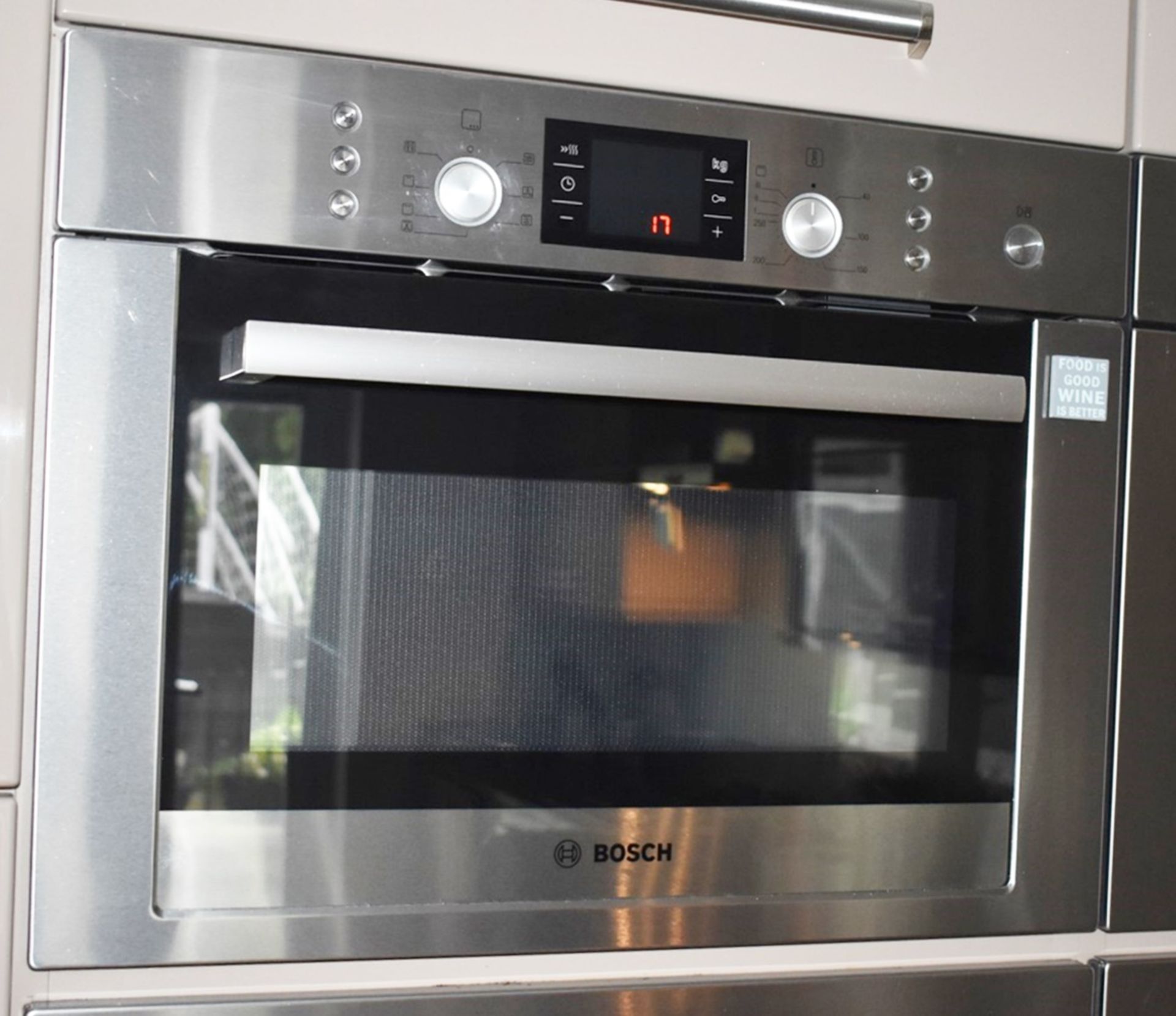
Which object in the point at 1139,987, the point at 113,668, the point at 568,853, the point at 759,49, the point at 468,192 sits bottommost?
the point at 1139,987

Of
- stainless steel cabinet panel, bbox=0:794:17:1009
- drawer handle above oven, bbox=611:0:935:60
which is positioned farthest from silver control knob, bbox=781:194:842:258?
stainless steel cabinet panel, bbox=0:794:17:1009

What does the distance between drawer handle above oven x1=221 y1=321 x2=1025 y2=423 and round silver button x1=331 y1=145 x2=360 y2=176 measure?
0.10m

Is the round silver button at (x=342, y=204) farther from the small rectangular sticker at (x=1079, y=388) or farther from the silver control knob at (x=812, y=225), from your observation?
the small rectangular sticker at (x=1079, y=388)

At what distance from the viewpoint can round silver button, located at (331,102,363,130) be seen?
773 millimetres

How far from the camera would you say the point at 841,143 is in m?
0.85

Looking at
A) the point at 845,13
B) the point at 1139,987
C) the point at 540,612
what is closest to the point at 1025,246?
the point at 845,13

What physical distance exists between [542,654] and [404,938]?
0.19 metres

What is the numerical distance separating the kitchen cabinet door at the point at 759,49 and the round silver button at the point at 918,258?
9 centimetres

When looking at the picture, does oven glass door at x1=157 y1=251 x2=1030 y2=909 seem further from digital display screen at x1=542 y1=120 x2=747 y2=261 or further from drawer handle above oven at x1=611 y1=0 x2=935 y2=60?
drawer handle above oven at x1=611 y1=0 x2=935 y2=60

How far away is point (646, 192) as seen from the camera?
82cm

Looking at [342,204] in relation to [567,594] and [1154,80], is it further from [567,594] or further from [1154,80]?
A: [1154,80]

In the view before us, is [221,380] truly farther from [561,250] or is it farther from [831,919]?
[831,919]

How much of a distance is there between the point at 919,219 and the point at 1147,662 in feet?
1.13

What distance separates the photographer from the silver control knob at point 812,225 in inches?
33.1
